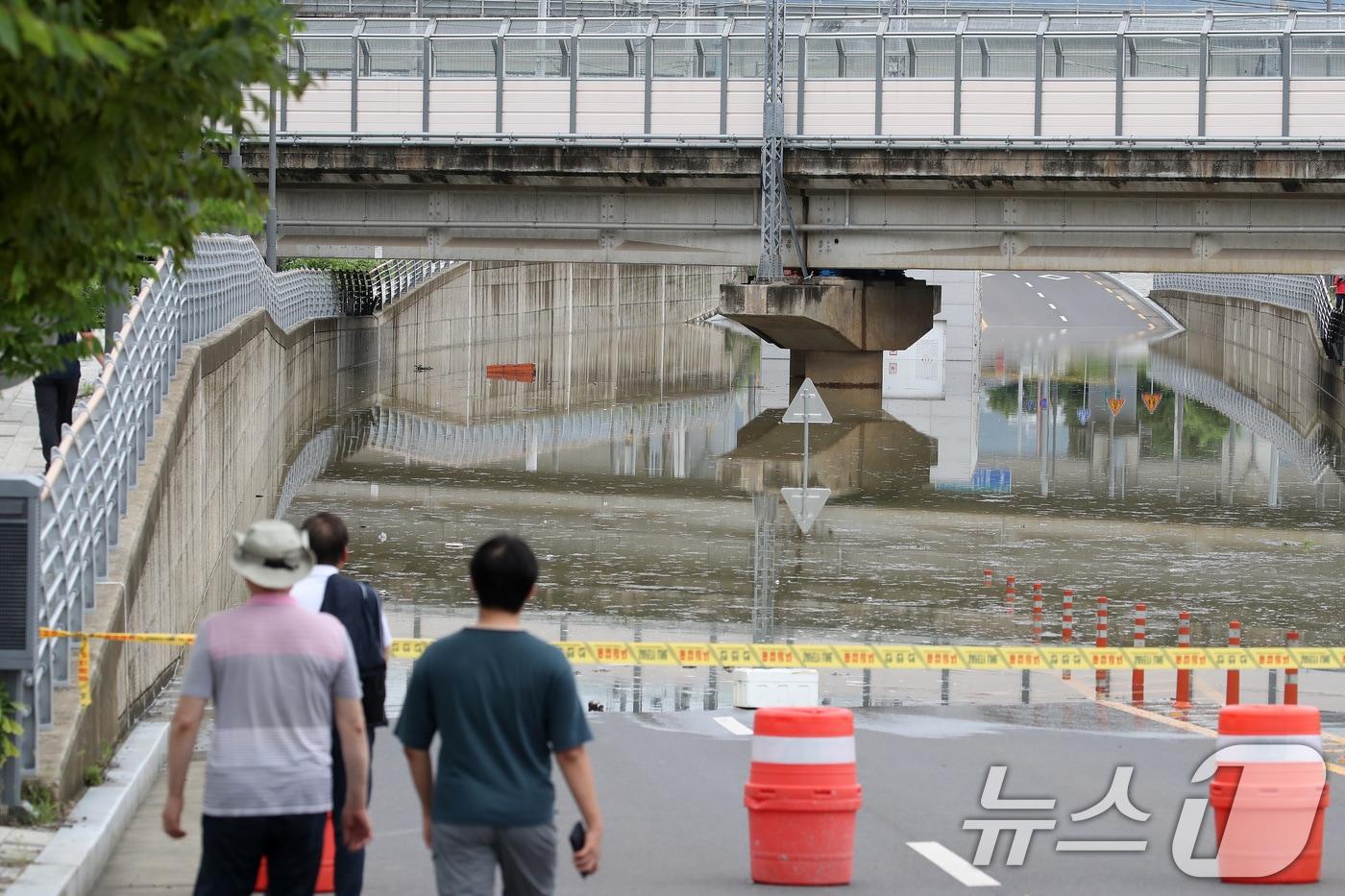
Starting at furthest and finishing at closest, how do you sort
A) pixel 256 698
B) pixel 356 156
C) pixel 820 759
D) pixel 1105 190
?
pixel 356 156 → pixel 1105 190 → pixel 820 759 → pixel 256 698

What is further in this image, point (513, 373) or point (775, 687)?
point (513, 373)

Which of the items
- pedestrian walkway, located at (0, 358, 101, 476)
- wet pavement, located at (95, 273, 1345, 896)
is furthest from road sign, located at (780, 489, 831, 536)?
pedestrian walkway, located at (0, 358, 101, 476)

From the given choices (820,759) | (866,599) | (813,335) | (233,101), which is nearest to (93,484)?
(820,759)

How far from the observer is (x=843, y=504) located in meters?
29.3

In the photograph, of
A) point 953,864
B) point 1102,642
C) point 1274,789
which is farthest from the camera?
point 1102,642

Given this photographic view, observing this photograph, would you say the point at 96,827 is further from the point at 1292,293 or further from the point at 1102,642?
the point at 1292,293

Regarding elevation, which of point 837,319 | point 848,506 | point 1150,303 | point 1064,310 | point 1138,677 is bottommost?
point 1138,677

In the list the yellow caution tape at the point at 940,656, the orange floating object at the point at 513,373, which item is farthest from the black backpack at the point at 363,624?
the orange floating object at the point at 513,373

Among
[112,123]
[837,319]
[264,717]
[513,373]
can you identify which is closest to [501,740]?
[264,717]

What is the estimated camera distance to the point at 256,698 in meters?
5.96

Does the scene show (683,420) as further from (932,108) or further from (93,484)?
(93,484)

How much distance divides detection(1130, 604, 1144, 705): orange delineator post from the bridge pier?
27.4 m

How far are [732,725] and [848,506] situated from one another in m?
15.9

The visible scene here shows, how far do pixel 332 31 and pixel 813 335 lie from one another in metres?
12.4
